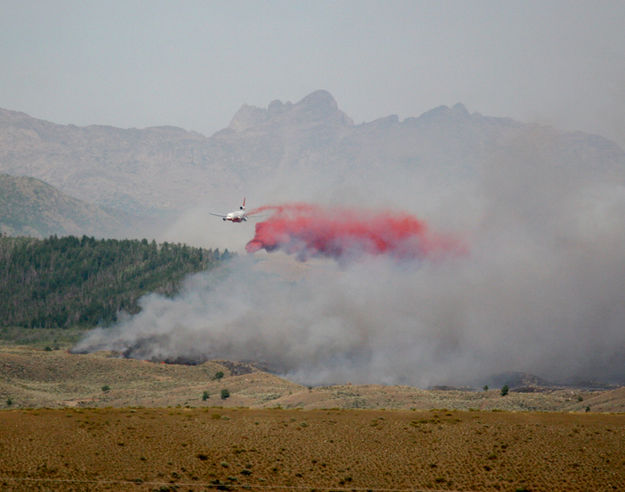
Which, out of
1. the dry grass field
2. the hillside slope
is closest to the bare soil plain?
the dry grass field

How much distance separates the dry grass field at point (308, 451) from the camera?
72500mm

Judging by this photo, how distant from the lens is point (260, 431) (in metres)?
88.1

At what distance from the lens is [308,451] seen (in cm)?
8131

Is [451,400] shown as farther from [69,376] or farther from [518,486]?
[69,376]

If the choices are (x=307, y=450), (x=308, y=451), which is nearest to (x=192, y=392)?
(x=307, y=450)

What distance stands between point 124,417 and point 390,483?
36816 millimetres

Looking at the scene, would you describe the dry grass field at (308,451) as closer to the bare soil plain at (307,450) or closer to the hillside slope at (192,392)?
the bare soil plain at (307,450)

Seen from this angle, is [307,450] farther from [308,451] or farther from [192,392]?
[192,392]

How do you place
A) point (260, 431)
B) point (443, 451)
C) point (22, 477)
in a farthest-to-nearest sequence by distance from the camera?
point (260, 431) < point (443, 451) < point (22, 477)

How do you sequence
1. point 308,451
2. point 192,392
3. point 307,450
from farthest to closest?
point 192,392, point 307,450, point 308,451

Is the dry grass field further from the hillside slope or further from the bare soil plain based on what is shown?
the hillside slope

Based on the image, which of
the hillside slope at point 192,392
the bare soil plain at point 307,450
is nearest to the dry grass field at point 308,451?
the bare soil plain at point 307,450

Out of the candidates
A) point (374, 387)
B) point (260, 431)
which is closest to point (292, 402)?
point (374, 387)

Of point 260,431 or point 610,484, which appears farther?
point 260,431
